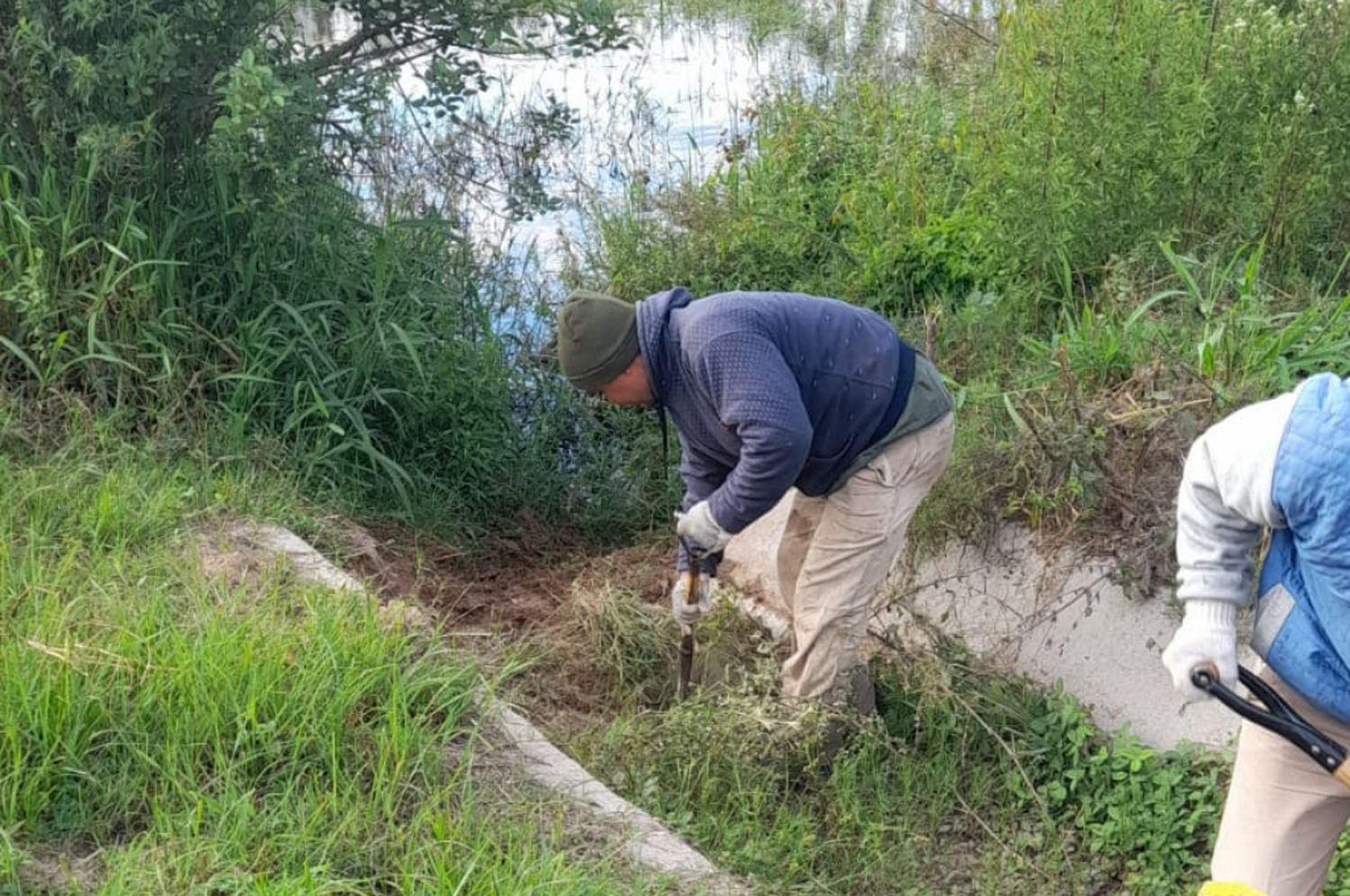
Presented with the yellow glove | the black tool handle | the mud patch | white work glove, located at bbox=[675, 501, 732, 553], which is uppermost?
the yellow glove

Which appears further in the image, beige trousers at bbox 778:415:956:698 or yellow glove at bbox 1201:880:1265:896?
beige trousers at bbox 778:415:956:698

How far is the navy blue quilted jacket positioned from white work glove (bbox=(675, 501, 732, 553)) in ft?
0.12

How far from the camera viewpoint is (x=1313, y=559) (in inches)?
93.7

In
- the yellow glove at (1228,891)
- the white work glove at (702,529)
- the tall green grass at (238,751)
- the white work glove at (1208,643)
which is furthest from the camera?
the white work glove at (702,529)

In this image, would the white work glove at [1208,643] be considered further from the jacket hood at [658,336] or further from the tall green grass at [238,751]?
the jacket hood at [658,336]

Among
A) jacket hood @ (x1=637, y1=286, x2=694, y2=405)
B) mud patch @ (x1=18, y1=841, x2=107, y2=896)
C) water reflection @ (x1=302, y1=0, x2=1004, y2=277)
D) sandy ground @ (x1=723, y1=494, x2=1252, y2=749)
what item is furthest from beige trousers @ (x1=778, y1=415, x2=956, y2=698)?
water reflection @ (x1=302, y1=0, x2=1004, y2=277)

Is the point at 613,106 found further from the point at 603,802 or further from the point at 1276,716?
the point at 1276,716

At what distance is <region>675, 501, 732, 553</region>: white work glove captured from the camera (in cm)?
402

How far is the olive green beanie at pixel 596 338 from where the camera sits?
12.4ft

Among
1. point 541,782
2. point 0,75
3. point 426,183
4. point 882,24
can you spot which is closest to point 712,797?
point 541,782

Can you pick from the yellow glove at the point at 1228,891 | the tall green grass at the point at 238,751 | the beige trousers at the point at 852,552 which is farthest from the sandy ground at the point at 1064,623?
the yellow glove at the point at 1228,891

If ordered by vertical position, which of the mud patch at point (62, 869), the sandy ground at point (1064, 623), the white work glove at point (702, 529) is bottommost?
the sandy ground at point (1064, 623)

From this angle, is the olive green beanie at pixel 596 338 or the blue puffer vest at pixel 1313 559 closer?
the blue puffer vest at pixel 1313 559

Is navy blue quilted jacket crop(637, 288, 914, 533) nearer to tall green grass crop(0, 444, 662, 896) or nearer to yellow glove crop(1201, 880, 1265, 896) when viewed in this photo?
tall green grass crop(0, 444, 662, 896)
